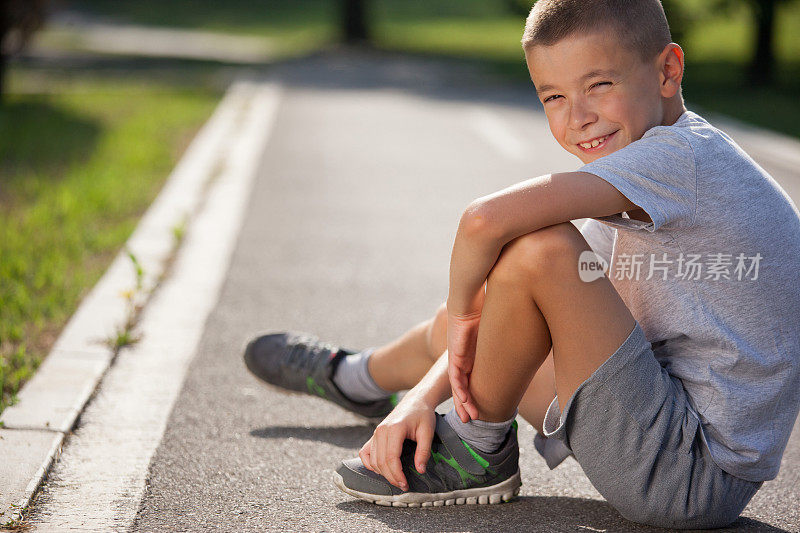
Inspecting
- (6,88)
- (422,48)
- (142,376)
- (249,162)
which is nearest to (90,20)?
(422,48)

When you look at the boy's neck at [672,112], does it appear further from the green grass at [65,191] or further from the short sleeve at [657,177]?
the green grass at [65,191]

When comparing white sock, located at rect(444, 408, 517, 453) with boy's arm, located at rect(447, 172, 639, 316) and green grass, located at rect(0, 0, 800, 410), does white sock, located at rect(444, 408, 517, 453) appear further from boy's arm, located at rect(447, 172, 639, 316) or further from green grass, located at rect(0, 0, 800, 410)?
green grass, located at rect(0, 0, 800, 410)

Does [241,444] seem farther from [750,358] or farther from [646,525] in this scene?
[750,358]

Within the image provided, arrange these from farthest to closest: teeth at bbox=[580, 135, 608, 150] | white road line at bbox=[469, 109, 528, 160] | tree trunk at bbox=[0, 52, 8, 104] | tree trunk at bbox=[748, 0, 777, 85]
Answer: tree trunk at bbox=[748, 0, 777, 85], tree trunk at bbox=[0, 52, 8, 104], white road line at bbox=[469, 109, 528, 160], teeth at bbox=[580, 135, 608, 150]

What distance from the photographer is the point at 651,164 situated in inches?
79.5

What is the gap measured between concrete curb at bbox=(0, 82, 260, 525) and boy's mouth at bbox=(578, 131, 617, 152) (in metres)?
1.62

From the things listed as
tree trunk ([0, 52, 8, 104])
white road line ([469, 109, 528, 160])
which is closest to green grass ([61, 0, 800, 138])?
white road line ([469, 109, 528, 160])

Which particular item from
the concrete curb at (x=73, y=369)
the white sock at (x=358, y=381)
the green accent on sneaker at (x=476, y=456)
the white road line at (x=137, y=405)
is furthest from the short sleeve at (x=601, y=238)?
the concrete curb at (x=73, y=369)

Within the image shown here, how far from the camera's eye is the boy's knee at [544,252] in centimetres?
204

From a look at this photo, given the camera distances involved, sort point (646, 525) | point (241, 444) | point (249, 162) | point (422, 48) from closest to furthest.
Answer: point (646, 525) → point (241, 444) → point (249, 162) → point (422, 48)

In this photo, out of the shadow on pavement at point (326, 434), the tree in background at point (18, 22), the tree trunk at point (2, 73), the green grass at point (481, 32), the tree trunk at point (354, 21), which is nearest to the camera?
the shadow on pavement at point (326, 434)

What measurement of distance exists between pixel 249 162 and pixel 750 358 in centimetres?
639

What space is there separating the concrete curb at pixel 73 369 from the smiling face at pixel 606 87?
164cm

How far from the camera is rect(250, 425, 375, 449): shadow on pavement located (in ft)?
9.50
